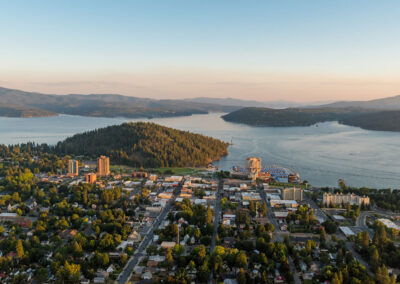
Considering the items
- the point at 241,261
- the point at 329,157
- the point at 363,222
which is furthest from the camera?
the point at 329,157

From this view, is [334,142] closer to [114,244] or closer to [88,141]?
[88,141]

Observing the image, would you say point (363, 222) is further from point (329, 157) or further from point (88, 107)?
point (88, 107)

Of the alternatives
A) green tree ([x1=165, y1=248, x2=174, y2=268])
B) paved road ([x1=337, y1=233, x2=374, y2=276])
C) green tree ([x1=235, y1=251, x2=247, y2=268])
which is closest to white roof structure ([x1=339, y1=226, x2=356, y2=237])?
paved road ([x1=337, y1=233, x2=374, y2=276])

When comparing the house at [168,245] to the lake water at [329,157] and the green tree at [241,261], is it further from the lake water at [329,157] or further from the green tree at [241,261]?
the lake water at [329,157]

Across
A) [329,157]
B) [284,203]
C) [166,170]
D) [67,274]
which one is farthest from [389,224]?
[329,157]

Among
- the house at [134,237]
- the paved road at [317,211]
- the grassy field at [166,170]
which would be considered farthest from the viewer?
the grassy field at [166,170]

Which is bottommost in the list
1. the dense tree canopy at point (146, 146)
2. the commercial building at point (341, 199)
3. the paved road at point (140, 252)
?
the paved road at point (140, 252)

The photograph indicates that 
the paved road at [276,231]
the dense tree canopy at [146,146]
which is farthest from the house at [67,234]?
the dense tree canopy at [146,146]

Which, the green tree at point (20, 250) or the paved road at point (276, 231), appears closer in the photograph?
the paved road at point (276, 231)

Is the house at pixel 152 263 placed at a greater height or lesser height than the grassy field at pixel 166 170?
lesser

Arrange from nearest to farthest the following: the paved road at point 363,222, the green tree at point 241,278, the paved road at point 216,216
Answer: the green tree at point 241,278, the paved road at point 216,216, the paved road at point 363,222
